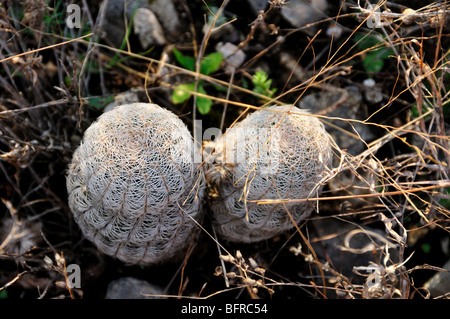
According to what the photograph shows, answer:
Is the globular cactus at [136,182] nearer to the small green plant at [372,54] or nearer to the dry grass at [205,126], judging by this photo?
the dry grass at [205,126]

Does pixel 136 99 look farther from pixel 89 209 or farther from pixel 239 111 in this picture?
pixel 89 209

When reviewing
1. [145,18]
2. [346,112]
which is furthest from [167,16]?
[346,112]

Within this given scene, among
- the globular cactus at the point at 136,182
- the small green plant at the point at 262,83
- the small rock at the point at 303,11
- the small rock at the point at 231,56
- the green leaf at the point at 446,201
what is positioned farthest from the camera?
the small rock at the point at 231,56

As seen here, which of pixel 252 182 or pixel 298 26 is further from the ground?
pixel 298 26

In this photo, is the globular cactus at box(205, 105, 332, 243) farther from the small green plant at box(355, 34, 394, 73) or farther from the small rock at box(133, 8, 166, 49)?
the small rock at box(133, 8, 166, 49)

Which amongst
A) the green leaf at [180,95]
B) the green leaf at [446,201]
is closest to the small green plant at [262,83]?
the green leaf at [180,95]

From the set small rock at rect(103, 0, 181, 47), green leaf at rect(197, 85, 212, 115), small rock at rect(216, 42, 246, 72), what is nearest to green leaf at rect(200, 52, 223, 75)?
small rock at rect(216, 42, 246, 72)
